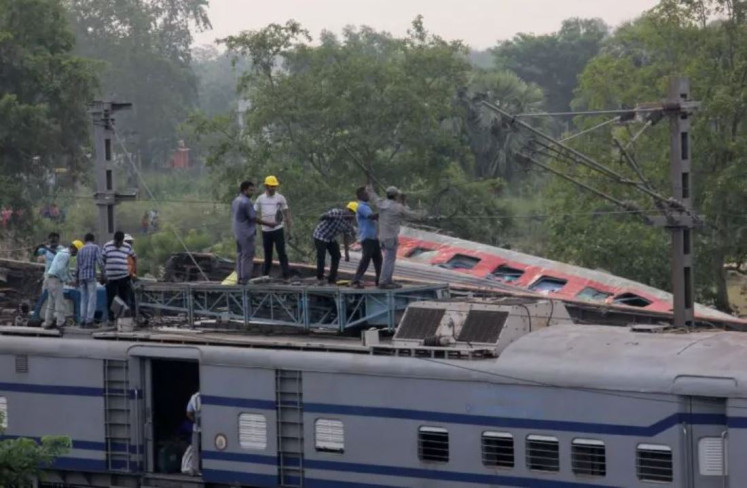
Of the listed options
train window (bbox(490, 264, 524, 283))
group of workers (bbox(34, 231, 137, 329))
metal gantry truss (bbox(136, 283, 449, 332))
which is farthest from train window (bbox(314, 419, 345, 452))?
train window (bbox(490, 264, 524, 283))

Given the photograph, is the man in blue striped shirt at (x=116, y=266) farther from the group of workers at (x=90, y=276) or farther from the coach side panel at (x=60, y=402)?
the coach side panel at (x=60, y=402)

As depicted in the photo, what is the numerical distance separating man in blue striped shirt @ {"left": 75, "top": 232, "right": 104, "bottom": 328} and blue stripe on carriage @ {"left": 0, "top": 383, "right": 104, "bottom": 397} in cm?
131

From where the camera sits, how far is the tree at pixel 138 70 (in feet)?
304

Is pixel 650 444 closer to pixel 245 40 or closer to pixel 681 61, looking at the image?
pixel 681 61

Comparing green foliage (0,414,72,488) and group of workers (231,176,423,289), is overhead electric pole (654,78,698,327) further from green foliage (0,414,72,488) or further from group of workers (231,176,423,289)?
green foliage (0,414,72,488)

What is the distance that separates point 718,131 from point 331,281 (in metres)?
20.7

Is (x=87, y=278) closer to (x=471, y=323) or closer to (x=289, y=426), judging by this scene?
(x=289, y=426)

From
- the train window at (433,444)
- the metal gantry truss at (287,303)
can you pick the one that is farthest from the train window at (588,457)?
the metal gantry truss at (287,303)

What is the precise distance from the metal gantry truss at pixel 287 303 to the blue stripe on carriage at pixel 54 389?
197 cm

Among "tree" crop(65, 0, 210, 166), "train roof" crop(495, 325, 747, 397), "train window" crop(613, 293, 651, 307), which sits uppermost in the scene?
"tree" crop(65, 0, 210, 166)

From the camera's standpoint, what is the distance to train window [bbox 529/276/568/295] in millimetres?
38938

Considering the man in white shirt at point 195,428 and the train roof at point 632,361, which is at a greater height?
the train roof at point 632,361

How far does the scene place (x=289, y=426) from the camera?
A: 21.3 meters

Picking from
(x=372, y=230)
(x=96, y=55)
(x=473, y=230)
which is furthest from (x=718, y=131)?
(x=96, y=55)
